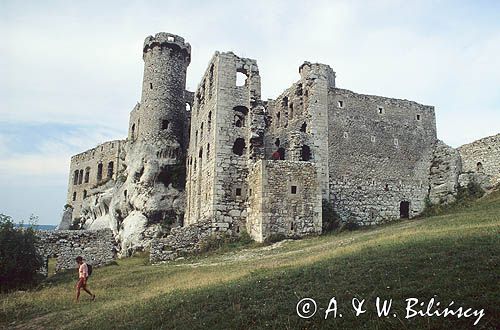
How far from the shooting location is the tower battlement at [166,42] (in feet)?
132

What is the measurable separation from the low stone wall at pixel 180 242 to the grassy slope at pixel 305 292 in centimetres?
777

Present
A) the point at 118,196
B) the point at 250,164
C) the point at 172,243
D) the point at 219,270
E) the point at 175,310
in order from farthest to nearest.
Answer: the point at 118,196 → the point at 250,164 → the point at 172,243 → the point at 219,270 → the point at 175,310

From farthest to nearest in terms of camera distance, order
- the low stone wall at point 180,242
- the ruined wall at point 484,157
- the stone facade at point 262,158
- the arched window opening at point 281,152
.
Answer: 1. the arched window opening at point 281,152
2. the ruined wall at point 484,157
3. the stone facade at point 262,158
4. the low stone wall at point 180,242

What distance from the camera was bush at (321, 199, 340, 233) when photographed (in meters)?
28.0

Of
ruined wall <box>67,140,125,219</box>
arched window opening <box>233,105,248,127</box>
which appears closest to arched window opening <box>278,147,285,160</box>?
arched window opening <box>233,105,248,127</box>

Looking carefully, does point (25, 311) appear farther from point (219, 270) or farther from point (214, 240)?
point (214, 240)

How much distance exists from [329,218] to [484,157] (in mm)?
11783

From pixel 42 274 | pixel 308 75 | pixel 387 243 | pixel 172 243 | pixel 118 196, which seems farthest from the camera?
pixel 118 196

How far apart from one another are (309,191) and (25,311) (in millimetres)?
16366

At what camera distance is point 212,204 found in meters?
27.8

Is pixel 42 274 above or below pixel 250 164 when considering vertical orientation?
below

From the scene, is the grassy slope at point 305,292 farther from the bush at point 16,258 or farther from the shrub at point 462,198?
the shrub at point 462,198

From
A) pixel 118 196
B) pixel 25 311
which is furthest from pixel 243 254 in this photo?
pixel 118 196

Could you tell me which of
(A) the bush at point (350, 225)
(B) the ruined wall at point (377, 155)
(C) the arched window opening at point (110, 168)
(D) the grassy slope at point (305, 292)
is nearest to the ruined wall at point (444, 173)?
(B) the ruined wall at point (377, 155)
